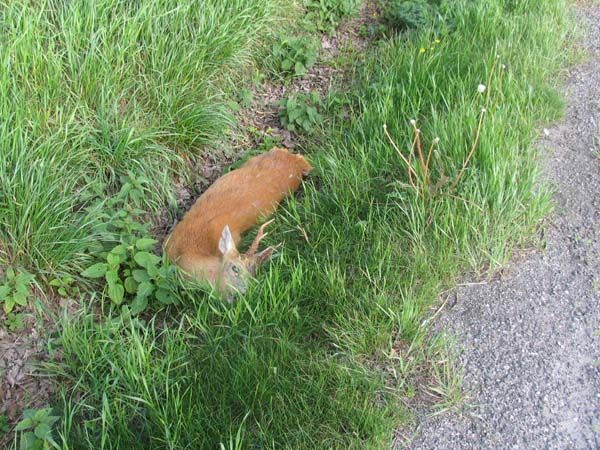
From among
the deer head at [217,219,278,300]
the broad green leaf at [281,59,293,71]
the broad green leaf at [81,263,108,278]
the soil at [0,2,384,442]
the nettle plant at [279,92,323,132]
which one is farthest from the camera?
the broad green leaf at [281,59,293,71]

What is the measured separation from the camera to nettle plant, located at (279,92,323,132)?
5125mm

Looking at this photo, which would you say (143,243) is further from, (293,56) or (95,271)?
(293,56)

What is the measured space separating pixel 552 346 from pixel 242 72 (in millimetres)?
3289

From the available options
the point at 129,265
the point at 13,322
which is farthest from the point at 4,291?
the point at 129,265

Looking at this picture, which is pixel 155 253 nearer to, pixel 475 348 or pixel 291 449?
pixel 291 449

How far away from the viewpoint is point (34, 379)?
3334mm

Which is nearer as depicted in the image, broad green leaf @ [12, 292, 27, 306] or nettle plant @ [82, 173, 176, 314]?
broad green leaf @ [12, 292, 27, 306]

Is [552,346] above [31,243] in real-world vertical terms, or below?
below

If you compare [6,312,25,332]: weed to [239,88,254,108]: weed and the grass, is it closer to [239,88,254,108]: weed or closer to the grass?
the grass

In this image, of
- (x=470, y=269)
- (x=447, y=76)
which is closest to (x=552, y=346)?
(x=470, y=269)

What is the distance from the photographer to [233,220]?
13.7 feet

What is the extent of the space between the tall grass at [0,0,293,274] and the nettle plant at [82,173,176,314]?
0.50 feet

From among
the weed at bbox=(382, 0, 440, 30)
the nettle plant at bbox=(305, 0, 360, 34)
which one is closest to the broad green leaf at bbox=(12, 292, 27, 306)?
the nettle plant at bbox=(305, 0, 360, 34)

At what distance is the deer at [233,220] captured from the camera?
12.5 feet
